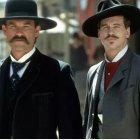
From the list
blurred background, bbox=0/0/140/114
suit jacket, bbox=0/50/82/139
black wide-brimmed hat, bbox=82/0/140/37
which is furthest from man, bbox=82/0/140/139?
blurred background, bbox=0/0/140/114

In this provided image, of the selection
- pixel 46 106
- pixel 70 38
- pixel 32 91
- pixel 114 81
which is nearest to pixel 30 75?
pixel 32 91

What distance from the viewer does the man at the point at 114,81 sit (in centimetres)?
466

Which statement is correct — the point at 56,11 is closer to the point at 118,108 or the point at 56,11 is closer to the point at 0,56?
the point at 0,56

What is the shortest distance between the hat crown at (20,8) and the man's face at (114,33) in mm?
601

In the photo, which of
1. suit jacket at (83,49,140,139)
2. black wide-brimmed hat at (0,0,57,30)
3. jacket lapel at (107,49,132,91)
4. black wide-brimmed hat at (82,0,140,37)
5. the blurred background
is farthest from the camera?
the blurred background

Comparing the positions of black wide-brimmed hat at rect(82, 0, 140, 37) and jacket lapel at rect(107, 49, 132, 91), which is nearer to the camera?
jacket lapel at rect(107, 49, 132, 91)

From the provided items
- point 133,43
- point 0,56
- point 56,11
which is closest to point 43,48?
point 56,11

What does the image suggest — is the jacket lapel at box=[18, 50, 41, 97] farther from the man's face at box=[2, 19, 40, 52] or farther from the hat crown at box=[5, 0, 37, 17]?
the hat crown at box=[5, 0, 37, 17]

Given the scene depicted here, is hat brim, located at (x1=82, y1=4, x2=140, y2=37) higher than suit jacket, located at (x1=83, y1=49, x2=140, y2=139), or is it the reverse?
hat brim, located at (x1=82, y1=4, x2=140, y2=37)

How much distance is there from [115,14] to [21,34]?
757 millimetres

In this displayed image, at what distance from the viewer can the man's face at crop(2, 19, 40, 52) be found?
4926 millimetres

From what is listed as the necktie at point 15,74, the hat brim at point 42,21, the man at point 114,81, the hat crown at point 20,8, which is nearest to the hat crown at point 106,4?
the man at point 114,81

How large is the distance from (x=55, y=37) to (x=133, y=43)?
58.9ft

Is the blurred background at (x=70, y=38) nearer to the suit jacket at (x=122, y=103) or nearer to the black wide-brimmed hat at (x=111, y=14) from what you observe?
the black wide-brimmed hat at (x=111, y=14)
